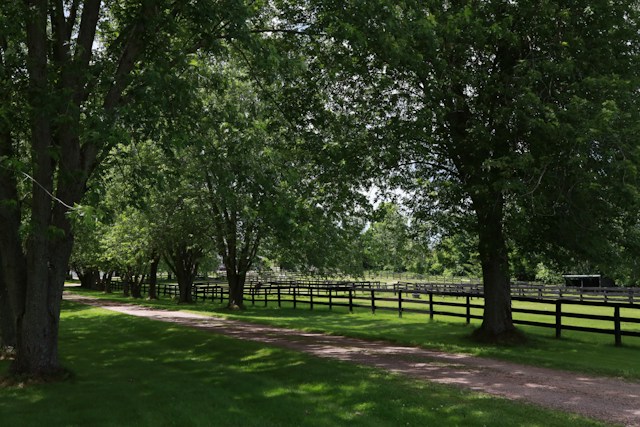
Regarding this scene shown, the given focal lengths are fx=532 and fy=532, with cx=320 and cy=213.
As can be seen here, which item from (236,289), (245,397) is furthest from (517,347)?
(236,289)

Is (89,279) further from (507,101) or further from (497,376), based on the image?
(497,376)

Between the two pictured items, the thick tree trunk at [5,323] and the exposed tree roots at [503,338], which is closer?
the thick tree trunk at [5,323]

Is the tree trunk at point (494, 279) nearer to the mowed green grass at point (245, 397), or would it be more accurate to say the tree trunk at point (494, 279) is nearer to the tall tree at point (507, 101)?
the tall tree at point (507, 101)

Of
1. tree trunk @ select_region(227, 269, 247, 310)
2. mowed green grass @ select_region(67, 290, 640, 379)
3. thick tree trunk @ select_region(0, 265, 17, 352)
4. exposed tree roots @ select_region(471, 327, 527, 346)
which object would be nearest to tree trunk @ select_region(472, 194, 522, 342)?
exposed tree roots @ select_region(471, 327, 527, 346)

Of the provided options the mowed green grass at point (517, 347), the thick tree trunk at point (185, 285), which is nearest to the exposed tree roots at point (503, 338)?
the mowed green grass at point (517, 347)

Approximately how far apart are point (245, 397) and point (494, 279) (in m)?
8.74

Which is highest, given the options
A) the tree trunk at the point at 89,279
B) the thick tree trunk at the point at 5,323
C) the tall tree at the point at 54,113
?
the tall tree at the point at 54,113

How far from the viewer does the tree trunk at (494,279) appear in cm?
1305

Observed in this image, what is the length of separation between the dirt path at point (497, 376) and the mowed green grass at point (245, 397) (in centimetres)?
62

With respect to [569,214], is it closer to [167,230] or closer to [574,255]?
[574,255]

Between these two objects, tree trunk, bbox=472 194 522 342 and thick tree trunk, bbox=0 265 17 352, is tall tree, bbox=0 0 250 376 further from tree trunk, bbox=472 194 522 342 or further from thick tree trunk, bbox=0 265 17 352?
tree trunk, bbox=472 194 522 342

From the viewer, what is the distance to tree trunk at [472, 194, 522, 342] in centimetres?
1305

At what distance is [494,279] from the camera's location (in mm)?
14484

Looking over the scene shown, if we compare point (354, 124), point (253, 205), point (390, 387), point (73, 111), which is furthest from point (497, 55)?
point (73, 111)
